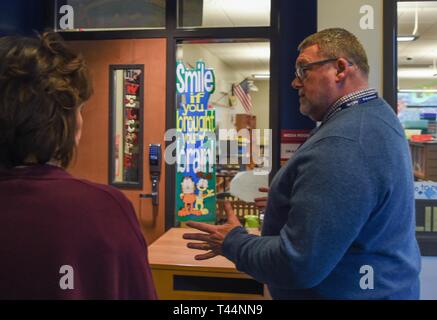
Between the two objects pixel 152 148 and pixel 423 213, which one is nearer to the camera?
pixel 423 213

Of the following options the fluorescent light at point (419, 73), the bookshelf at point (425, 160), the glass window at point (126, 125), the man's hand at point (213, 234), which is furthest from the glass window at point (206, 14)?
the fluorescent light at point (419, 73)

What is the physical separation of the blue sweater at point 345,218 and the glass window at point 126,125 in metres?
2.14

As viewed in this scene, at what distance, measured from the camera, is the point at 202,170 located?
3.29 meters

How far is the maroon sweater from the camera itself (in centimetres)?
69

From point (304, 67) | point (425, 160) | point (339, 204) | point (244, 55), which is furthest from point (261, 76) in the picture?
point (339, 204)

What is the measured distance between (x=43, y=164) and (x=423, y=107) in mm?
3560

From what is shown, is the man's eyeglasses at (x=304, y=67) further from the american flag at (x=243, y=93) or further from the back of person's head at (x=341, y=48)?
the american flag at (x=243, y=93)

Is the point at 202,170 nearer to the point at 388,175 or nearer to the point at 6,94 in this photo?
the point at 388,175

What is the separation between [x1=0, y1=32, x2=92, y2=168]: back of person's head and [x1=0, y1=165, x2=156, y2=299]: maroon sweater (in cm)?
3

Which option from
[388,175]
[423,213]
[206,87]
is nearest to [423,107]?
[423,213]

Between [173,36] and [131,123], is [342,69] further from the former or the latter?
[131,123]

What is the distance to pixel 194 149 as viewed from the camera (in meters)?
3.27

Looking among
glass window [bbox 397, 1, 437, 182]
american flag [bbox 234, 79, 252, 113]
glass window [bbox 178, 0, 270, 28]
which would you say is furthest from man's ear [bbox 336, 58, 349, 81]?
american flag [bbox 234, 79, 252, 113]

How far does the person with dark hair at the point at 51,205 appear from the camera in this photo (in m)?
0.69
